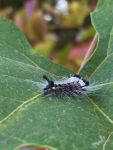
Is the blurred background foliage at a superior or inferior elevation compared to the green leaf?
superior

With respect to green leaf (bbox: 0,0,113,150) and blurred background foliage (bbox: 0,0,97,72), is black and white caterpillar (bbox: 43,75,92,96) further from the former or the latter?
blurred background foliage (bbox: 0,0,97,72)

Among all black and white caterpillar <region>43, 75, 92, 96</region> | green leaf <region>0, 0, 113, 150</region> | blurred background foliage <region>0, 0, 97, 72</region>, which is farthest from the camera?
blurred background foliage <region>0, 0, 97, 72</region>

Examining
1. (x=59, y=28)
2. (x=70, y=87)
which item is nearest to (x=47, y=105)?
(x=70, y=87)

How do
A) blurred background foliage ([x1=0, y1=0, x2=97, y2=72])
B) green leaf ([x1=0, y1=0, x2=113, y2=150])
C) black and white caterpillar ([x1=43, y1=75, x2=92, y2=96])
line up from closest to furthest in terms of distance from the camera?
green leaf ([x1=0, y1=0, x2=113, y2=150]) → black and white caterpillar ([x1=43, y1=75, x2=92, y2=96]) → blurred background foliage ([x1=0, y1=0, x2=97, y2=72])

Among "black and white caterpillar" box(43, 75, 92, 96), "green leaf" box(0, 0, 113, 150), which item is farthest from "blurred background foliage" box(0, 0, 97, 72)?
"black and white caterpillar" box(43, 75, 92, 96)

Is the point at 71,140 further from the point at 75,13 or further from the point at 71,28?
the point at 71,28

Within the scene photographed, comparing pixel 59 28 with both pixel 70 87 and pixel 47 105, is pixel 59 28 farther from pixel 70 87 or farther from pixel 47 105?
pixel 47 105
